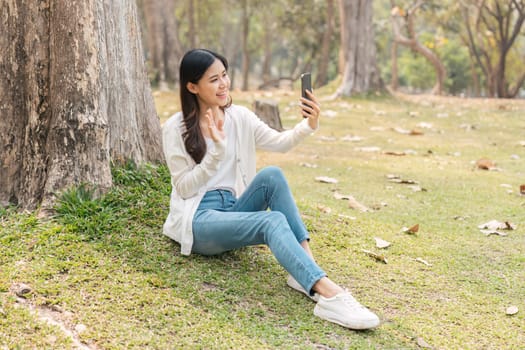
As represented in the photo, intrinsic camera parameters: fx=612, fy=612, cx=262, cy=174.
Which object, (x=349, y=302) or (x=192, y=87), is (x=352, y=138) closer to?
(x=192, y=87)

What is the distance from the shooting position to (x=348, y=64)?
41.8 ft

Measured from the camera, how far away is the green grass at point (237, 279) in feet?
9.50

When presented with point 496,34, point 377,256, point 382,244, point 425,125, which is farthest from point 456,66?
point 377,256

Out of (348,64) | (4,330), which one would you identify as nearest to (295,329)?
(4,330)

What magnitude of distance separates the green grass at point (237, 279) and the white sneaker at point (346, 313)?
49 millimetres

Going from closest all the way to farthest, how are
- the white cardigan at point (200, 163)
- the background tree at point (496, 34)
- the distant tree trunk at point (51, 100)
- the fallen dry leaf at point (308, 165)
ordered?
1. the white cardigan at point (200, 163)
2. the distant tree trunk at point (51, 100)
3. the fallen dry leaf at point (308, 165)
4. the background tree at point (496, 34)

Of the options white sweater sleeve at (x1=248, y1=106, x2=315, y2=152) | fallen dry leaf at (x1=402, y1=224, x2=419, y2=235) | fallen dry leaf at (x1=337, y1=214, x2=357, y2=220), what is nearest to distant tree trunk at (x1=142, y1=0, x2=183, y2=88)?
fallen dry leaf at (x1=337, y1=214, x2=357, y2=220)

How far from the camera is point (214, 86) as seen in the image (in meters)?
3.45

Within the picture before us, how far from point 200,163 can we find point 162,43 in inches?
444

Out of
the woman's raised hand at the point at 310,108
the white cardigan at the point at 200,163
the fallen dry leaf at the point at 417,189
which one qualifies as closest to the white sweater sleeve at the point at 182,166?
the white cardigan at the point at 200,163

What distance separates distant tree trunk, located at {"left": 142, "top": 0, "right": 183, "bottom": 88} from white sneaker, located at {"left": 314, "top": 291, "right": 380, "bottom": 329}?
11.1 meters

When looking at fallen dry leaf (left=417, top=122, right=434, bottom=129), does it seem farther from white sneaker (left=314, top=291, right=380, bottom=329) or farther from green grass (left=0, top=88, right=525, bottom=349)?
white sneaker (left=314, top=291, right=380, bottom=329)

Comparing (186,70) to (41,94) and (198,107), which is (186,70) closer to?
(198,107)

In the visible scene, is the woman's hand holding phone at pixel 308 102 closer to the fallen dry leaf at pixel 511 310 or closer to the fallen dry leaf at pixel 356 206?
the fallen dry leaf at pixel 511 310
